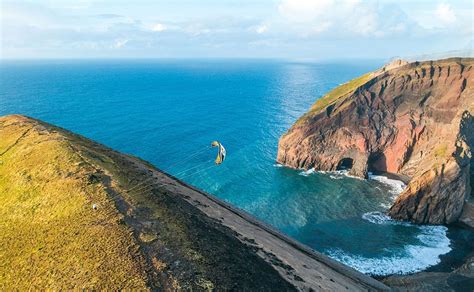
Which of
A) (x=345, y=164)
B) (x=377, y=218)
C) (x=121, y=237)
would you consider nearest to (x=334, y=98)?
(x=345, y=164)

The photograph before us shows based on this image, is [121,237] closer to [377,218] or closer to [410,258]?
[410,258]

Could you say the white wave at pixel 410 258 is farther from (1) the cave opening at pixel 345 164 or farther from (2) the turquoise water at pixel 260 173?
(1) the cave opening at pixel 345 164

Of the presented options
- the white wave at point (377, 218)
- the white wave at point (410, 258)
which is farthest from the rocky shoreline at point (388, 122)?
the white wave at point (410, 258)

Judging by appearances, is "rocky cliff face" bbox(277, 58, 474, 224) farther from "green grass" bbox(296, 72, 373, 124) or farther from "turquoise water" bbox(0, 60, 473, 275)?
"turquoise water" bbox(0, 60, 473, 275)

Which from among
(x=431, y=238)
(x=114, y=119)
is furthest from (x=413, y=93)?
(x=114, y=119)

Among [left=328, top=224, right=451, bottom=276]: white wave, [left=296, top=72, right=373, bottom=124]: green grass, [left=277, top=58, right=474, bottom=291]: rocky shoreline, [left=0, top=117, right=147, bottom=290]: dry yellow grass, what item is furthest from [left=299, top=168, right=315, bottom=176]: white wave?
[left=0, top=117, right=147, bottom=290]: dry yellow grass

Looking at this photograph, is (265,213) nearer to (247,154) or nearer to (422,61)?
(247,154)
